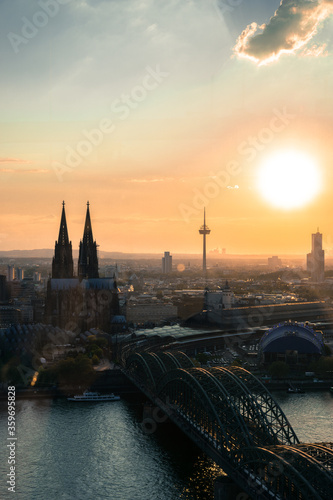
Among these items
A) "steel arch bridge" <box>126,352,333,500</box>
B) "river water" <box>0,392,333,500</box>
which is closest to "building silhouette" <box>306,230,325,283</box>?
"river water" <box>0,392,333,500</box>

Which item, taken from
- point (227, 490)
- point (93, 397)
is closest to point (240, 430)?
point (227, 490)

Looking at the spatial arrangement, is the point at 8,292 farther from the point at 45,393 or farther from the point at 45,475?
the point at 45,475

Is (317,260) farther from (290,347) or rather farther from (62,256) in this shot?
(290,347)

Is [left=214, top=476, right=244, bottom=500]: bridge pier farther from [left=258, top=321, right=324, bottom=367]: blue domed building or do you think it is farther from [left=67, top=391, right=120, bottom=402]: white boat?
[left=258, top=321, right=324, bottom=367]: blue domed building

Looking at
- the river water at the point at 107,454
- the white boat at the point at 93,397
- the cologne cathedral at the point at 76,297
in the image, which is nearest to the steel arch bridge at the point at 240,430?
→ the river water at the point at 107,454

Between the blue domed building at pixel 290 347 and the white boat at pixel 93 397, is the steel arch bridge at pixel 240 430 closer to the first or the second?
the white boat at pixel 93 397

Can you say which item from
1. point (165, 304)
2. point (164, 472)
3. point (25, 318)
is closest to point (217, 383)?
point (164, 472)
